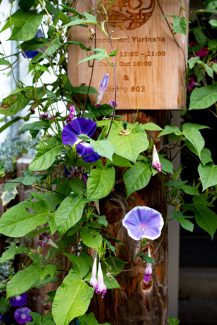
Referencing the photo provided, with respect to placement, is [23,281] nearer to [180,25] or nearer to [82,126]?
[82,126]

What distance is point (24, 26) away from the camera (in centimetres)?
192

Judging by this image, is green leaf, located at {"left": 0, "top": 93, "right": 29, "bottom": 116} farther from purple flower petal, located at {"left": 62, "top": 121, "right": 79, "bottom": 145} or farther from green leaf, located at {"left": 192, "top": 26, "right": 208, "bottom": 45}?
green leaf, located at {"left": 192, "top": 26, "right": 208, "bottom": 45}

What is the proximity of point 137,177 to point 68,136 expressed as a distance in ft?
0.84

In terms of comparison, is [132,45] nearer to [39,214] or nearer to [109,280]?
[39,214]

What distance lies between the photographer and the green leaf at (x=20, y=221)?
1788 mm

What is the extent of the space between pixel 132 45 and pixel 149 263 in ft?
2.37

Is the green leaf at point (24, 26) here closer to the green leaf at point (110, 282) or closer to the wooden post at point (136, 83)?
the wooden post at point (136, 83)

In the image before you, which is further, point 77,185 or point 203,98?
point 203,98

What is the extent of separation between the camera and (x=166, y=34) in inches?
73.0

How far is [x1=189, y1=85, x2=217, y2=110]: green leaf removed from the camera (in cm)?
193

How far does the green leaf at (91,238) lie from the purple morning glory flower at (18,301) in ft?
3.69

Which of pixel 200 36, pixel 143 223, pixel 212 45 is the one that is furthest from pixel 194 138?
pixel 200 36

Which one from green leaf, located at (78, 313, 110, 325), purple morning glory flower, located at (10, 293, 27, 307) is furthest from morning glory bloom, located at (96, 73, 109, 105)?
purple morning glory flower, located at (10, 293, 27, 307)

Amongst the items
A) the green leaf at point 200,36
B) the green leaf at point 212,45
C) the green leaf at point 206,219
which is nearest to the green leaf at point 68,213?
the green leaf at point 206,219
